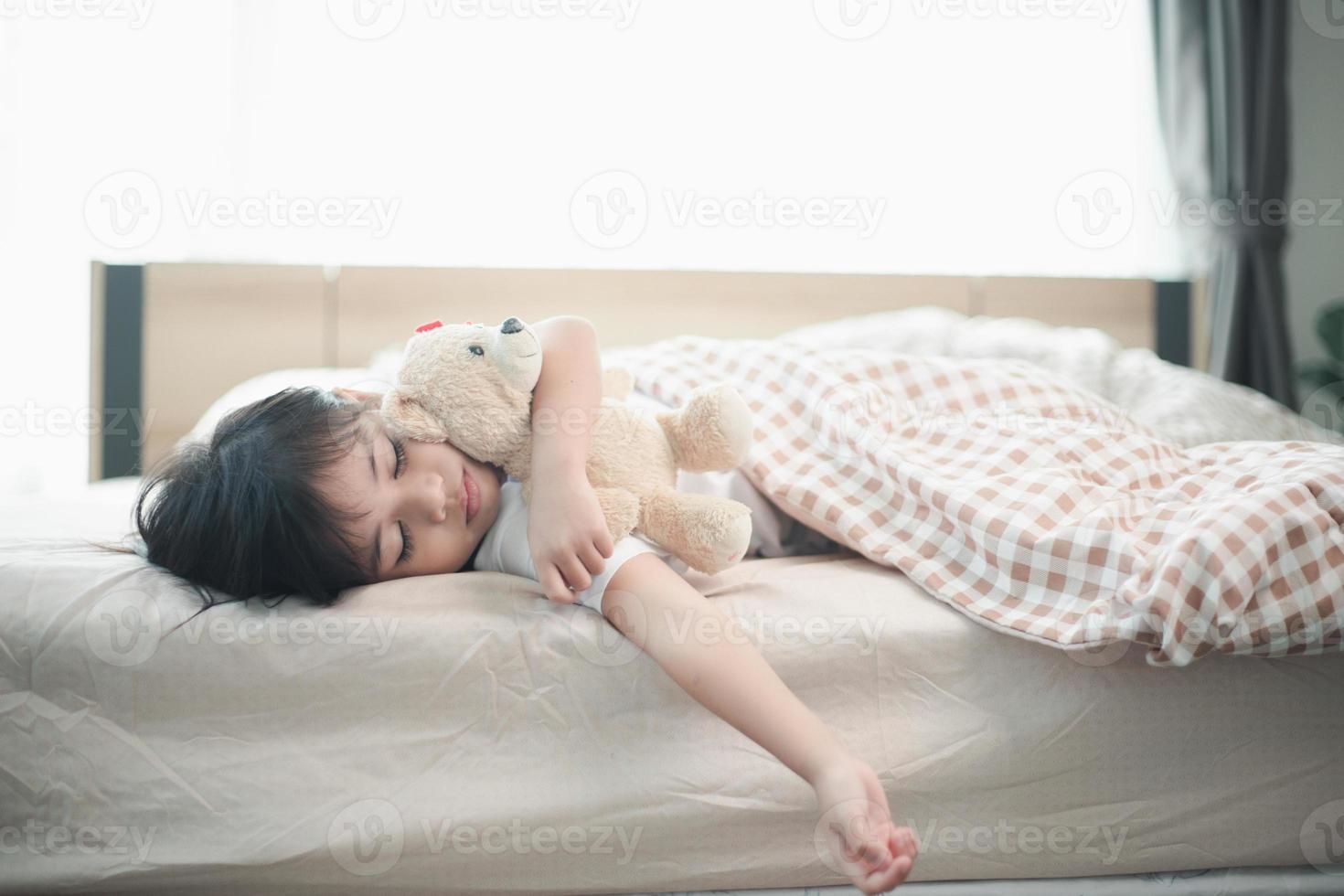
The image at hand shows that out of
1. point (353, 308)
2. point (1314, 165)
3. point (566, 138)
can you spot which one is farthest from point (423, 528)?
point (1314, 165)

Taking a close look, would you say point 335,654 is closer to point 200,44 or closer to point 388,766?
point 388,766

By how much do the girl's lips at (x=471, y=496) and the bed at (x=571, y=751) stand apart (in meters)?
0.07

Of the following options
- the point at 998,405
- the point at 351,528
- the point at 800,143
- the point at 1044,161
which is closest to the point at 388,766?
the point at 351,528

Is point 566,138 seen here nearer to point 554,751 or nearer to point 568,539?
point 568,539

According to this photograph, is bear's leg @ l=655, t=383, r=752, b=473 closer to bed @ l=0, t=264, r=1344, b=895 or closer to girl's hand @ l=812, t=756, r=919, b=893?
bed @ l=0, t=264, r=1344, b=895

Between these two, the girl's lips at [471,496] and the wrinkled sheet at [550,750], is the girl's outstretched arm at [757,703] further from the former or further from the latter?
the girl's lips at [471,496]

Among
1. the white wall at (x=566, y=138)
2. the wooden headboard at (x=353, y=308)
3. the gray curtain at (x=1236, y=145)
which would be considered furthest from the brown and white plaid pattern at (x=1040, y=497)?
the gray curtain at (x=1236, y=145)

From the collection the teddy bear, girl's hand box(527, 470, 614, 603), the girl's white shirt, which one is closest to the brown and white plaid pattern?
the girl's white shirt

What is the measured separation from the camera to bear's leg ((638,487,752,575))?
832 mm

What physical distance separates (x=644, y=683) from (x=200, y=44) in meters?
2.15

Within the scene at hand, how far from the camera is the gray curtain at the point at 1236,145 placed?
236 centimetres

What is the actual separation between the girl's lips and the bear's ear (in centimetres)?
4

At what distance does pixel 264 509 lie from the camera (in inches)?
31.4

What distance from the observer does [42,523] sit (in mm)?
1022
